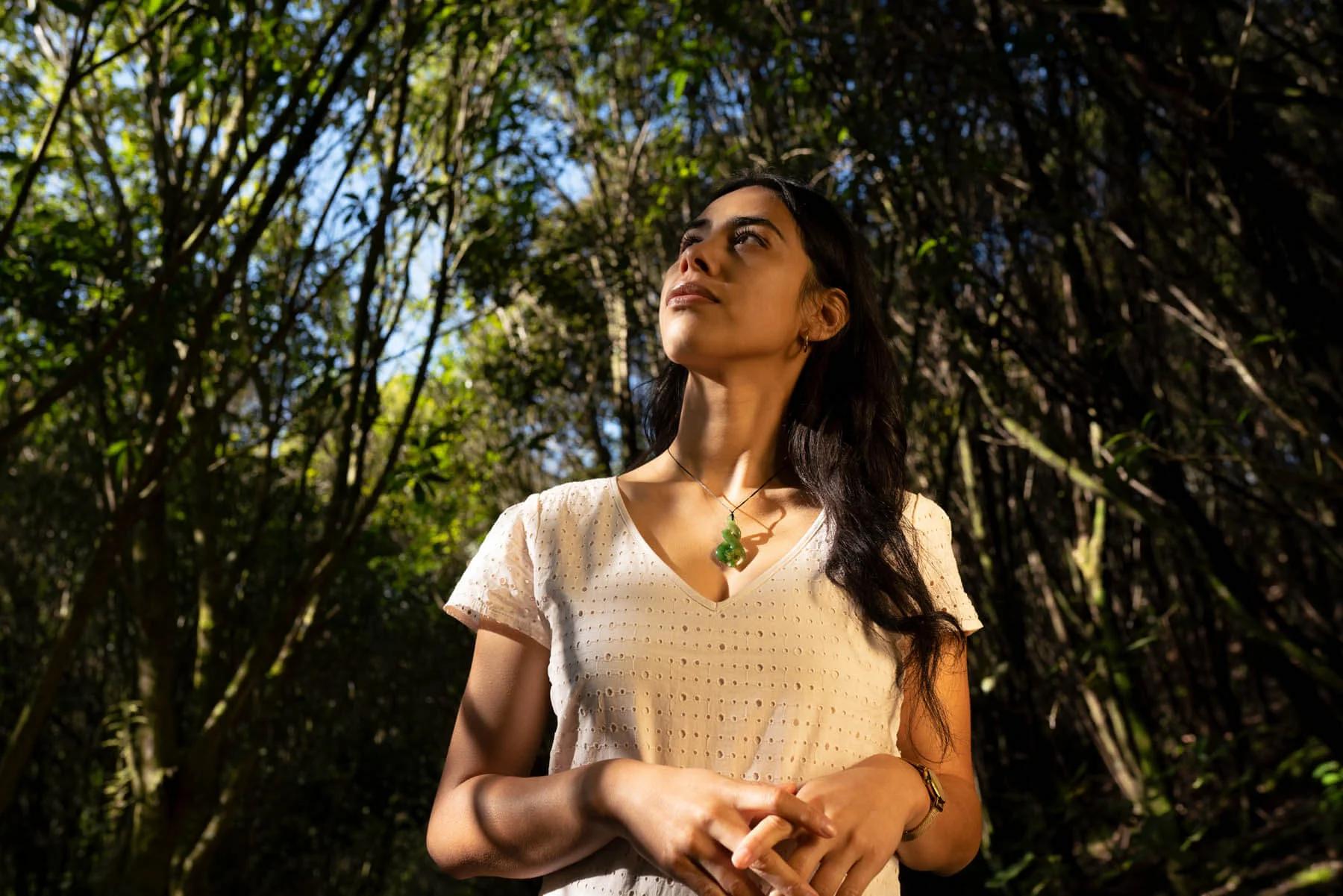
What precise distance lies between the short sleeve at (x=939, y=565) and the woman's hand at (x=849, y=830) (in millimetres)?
326

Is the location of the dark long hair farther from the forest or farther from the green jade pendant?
the forest

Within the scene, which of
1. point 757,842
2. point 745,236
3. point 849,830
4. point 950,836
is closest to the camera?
point 757,842

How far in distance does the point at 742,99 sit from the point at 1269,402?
3.60 metres

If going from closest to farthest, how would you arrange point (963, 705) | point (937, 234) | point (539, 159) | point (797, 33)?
point (963, 705)
point (937, 234)
point (797, 33)
point (539, 159)

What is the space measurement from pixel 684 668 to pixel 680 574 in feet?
0.54

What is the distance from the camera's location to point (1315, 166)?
3.85 metres

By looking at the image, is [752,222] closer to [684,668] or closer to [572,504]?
[572,504]

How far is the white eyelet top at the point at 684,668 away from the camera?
163 cm

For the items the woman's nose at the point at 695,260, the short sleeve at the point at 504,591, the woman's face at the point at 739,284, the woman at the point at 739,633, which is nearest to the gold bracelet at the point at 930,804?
the woman at the point at 739,633

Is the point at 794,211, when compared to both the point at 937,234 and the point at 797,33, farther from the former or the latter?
the point at 797,33

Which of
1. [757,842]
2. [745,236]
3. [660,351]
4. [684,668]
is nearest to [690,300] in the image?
[745,236]

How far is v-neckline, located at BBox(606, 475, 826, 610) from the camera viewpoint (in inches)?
67.6

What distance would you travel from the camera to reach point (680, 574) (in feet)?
5.82

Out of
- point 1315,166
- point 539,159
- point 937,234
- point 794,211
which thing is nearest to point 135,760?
point 539,159
